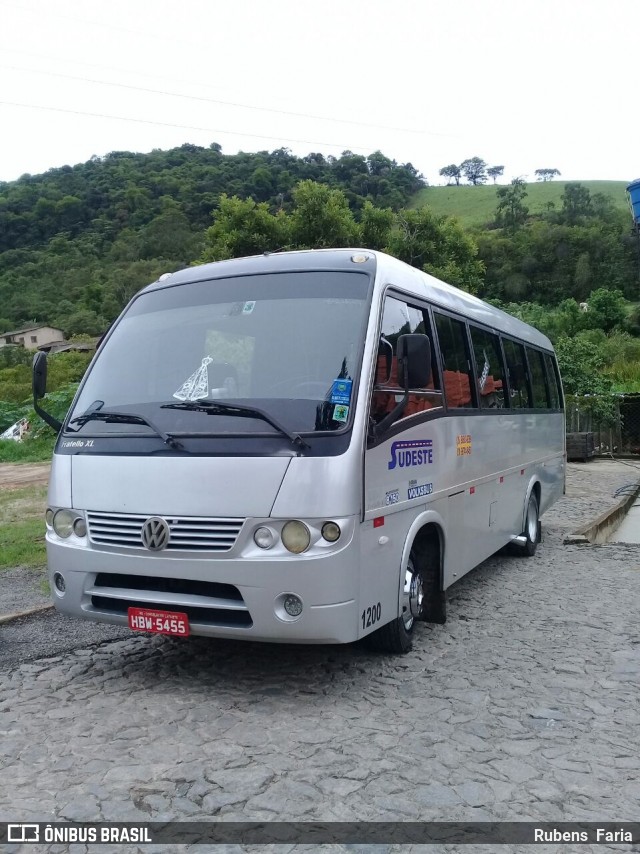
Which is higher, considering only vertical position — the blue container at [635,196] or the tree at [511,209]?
the tree at [511,209]

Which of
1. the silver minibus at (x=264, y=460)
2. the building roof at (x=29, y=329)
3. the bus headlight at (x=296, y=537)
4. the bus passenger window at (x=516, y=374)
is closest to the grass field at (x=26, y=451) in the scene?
the bus passenger window at (x=516, y=374)

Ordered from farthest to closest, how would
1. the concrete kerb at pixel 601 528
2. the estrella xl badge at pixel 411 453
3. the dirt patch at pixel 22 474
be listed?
the dirt patch at pixel 22 474 → the concrete kerb at pixel 601 528 → the estrella xl badge at pixel 411 453

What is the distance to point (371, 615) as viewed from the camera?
190 inches

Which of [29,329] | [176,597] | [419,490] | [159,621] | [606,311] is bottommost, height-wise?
[159,621]

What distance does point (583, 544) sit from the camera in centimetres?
1070

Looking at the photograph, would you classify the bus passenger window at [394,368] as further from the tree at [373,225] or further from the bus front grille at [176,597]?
the tree at [373,225]

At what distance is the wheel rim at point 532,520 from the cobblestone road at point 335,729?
10.7 feet

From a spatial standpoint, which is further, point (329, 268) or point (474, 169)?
point (474, 169)

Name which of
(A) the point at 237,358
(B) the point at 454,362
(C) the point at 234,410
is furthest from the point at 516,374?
(C) the point at 234,410

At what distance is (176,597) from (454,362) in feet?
10.8

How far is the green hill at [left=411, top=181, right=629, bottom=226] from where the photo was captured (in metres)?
104

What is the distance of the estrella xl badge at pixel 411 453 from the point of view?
5.21m

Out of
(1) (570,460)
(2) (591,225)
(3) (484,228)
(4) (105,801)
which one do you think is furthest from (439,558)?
(3) (484,228)

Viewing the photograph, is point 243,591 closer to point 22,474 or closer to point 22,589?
point 22,589
